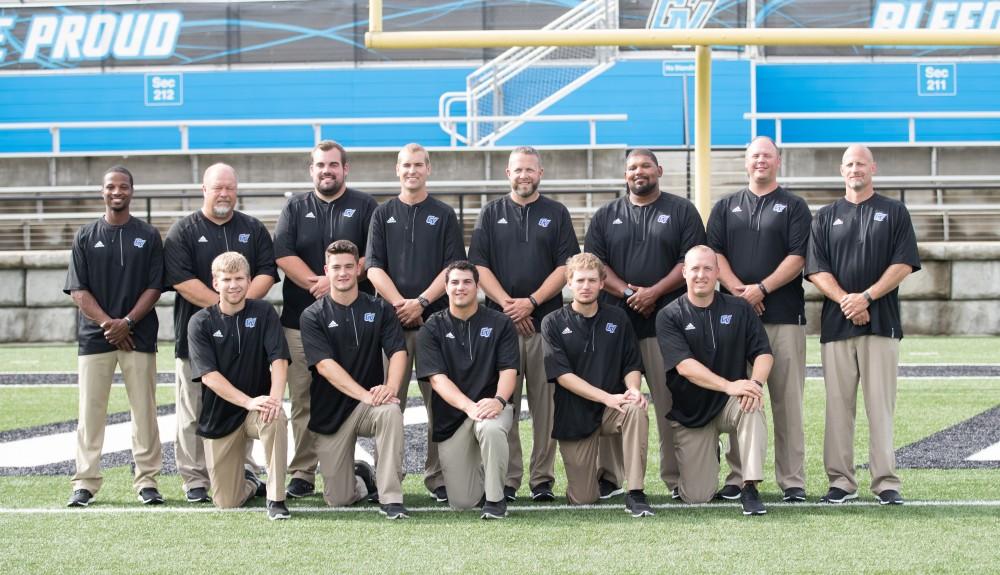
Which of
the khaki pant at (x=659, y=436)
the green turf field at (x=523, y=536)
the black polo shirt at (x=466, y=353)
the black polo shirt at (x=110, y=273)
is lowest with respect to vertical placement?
the green turf field at (x=523, y=536)

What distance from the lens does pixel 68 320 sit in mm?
15180

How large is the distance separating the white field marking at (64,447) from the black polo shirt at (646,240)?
6.34 ft

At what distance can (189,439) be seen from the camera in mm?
6699

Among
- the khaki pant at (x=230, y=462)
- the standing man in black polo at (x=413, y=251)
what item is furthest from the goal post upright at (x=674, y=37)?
the khaki pant at (x=230, y=462)

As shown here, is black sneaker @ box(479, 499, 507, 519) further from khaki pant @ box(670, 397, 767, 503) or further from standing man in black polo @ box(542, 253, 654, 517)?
khaki pant @ box(670, 397, 767, 503)

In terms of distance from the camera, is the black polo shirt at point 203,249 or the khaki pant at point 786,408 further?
the black polo shirt at point 203,249

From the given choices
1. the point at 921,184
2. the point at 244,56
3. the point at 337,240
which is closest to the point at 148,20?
the point at 244,56

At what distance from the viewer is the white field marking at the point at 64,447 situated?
784 cm

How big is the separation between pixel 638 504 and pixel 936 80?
15.9 m

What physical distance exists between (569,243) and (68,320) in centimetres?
1000

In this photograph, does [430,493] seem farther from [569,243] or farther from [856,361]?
[856,361]

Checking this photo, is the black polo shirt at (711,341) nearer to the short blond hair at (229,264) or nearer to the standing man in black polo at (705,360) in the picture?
the standing man in black polo at (705,360)

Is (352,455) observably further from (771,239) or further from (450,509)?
(771,239)

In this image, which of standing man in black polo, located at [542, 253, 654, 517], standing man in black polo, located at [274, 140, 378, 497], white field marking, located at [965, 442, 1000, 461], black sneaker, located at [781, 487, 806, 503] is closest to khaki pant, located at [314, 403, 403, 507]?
standing man in black polo, located at [274, 140, 378, 497]
